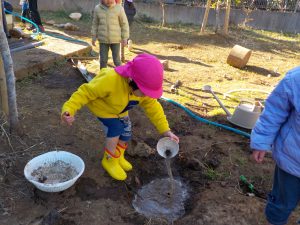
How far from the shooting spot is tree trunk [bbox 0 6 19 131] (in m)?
2.94

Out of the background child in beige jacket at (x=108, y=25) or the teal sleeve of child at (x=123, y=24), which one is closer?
the background child in beige jacket at (x=108, y=25)

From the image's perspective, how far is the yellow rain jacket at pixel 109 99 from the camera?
261 cm

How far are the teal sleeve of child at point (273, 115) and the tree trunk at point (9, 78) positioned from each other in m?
2.13

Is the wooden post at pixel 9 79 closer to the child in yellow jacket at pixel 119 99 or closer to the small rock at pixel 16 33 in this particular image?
the child in yellow jacket at pixel 119 99

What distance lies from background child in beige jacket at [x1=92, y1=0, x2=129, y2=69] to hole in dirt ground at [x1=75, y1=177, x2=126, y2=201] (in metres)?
2.81

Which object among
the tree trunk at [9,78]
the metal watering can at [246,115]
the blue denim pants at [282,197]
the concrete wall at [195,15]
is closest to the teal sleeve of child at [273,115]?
the blue denim pants at [282,197]

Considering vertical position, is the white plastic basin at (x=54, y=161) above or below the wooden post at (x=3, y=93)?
below

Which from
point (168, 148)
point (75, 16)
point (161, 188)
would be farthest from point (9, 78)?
point (75, 16)

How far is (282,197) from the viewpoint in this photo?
223 centimetres

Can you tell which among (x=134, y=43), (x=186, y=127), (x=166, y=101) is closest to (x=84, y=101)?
(x=186, y=127)

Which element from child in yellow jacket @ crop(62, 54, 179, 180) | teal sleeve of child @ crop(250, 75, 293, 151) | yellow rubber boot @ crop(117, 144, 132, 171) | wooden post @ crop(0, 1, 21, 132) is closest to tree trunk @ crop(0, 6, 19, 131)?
wooden post @ crop(0, 1, 21, 132)

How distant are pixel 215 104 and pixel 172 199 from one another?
2277 millimetres

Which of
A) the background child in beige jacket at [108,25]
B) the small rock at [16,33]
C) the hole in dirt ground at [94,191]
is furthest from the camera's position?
the small rock at [16,33]

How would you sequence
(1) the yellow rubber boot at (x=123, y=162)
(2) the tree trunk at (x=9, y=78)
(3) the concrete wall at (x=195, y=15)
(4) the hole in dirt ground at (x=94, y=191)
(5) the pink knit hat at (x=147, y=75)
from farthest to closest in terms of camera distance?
(3) the concrete wall at (x=195, y=15) → (1) the yellow rubber boot at (x=123, y=162) → (2) the tree trunk at (x=9, y=78) → (4) the hole in dirt ground at (x=94, y=191) → (5) the pink knit hat at (x=147, y=75)
